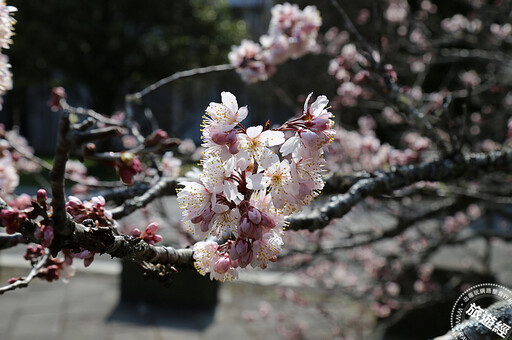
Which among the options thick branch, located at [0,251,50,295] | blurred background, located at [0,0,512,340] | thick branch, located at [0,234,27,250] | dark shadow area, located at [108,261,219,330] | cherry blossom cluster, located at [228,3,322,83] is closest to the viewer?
thick branch, located at [0,234,27,250]

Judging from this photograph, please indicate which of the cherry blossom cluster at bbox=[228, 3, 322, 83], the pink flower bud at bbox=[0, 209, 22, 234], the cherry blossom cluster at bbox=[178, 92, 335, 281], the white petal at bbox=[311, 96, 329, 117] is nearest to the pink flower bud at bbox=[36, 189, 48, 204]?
the pink flower bud at bbox=[0, 209, 22, 234]

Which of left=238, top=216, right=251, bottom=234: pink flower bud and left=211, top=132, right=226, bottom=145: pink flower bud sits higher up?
left=211, top=132, right=226, bottom=145: pink flower bud

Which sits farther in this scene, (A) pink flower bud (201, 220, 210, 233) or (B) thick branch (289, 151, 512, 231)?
(B) thick branch (289, 151, 512, 231)

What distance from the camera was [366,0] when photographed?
1005cm

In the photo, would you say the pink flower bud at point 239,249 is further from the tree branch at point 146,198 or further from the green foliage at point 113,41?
the green foliage at point 113,41

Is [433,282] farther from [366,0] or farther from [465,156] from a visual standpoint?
[366,0]

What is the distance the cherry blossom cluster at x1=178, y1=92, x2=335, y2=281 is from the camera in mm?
883

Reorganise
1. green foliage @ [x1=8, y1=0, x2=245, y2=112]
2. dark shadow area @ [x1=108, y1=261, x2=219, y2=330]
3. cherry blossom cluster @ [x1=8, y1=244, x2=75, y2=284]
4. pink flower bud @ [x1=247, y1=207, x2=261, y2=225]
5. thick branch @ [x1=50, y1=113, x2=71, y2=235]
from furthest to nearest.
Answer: green foliage @ [x1=8, y1=0, x2=245, y2=112] < dark shadow area @ [x1=108, y1=261, x2=219, y2=330] < cherry blossom cluster @ [x1=8, y1=244, x2=75, y2=284] < pink flower bud @ [x1=247, y1=207, x2=261, y2=225] < thick branch @ [x1=50, y1=113, x2=71, y2=235]

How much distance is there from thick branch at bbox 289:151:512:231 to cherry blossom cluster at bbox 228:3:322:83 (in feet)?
3.64

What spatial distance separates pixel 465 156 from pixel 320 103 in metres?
1.07

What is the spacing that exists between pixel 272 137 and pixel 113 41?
15.3 meters

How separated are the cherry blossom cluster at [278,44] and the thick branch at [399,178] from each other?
1.11m

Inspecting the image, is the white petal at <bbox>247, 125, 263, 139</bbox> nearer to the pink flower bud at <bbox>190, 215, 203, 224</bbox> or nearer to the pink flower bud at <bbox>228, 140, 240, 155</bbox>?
the pink flower bud at <bbox>228, 140, 240, 155</bbox>

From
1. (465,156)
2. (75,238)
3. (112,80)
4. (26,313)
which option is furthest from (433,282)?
(112,80)
